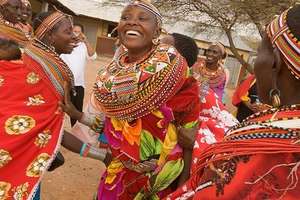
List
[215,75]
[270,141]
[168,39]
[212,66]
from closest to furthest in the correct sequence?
[270,141] → [168,39] → [215,75] → [212,66]

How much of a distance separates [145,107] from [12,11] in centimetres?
190

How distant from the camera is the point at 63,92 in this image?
10.1ft

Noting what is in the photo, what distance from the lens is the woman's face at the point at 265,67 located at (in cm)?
157

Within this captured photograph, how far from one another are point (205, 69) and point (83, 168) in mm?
2373

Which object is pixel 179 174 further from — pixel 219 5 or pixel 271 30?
pixel 219 5

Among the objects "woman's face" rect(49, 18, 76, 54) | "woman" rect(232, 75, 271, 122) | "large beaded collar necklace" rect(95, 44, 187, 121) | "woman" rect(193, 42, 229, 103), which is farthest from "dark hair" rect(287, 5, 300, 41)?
"woman" rect(193, 42, 229, 103)

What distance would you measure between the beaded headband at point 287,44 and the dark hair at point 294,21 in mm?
10

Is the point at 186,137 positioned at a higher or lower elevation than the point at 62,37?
lower

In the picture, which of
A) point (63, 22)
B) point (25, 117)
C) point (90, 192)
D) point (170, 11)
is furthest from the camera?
point (170, 11)

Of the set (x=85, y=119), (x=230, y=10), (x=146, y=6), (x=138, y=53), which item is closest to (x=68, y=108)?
(x=85, y=119)

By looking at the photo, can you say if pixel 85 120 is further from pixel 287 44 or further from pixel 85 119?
pixel 287 44

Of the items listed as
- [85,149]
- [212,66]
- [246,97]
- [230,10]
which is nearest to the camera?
[85,149]

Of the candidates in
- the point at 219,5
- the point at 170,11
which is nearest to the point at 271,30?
the point at 219,5

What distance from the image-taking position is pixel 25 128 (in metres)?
2.88
